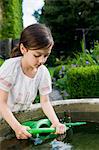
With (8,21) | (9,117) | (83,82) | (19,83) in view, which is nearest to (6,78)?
(19,83)

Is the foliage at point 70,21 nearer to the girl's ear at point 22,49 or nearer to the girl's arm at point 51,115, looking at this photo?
the girl's arm at point 51,115

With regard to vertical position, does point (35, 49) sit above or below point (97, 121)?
above

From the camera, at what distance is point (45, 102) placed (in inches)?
89.8

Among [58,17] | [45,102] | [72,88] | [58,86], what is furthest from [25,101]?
[58,17]

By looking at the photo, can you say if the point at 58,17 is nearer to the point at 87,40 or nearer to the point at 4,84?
the point at 87,40

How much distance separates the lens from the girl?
1983 mm

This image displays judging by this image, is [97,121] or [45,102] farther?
[97,121]

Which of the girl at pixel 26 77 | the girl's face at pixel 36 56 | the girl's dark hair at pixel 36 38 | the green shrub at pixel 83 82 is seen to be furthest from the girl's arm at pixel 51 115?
the green shrub at pixel 83 82

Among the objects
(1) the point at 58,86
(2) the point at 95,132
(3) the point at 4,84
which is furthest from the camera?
(1) the point at 58,86

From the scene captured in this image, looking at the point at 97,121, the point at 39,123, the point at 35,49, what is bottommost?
the point at 97,121

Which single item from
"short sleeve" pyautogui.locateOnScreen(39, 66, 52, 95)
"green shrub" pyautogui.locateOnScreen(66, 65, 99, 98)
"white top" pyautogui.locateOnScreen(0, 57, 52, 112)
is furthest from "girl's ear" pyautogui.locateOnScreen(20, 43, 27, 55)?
"green shrub" pyautogui.locateOnScreen(66, 65, 99, 98)

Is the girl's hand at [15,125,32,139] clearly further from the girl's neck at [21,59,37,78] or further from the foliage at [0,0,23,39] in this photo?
the foliage at [0,0,23,39]

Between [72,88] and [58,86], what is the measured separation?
1.18m

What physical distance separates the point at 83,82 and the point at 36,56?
314cm
